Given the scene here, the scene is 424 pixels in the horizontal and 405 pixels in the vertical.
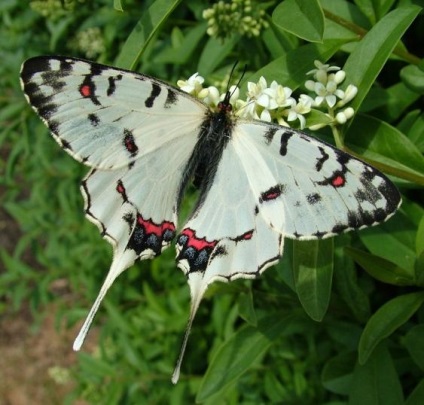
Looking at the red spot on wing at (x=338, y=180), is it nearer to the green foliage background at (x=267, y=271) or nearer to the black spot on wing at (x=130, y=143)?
the green foliage background at (x=267, y=271)

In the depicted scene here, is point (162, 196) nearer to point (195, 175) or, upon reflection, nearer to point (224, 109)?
point (195, 175)

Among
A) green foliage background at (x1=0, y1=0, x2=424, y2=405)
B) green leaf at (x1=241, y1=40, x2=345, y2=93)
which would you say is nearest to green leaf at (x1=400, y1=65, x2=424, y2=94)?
green foliage background at (x1=0, y1=0, x2=424, y2=405)

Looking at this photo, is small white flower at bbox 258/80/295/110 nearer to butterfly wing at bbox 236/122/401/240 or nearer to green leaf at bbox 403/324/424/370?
butterfly wing at bbox 236/122/401/240

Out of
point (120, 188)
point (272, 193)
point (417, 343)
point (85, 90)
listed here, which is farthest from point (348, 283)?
point (85, 90)

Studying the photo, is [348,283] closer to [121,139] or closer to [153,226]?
[153,226]

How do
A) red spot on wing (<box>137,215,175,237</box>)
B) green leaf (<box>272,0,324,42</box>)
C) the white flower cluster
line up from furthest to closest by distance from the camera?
1. red spot on wing (<box>137,215,175,237</box>)
2. the white flower cluster
3. green leaf (<box>272,0,324,42</box>)

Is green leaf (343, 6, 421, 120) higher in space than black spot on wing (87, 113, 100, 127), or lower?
higher
